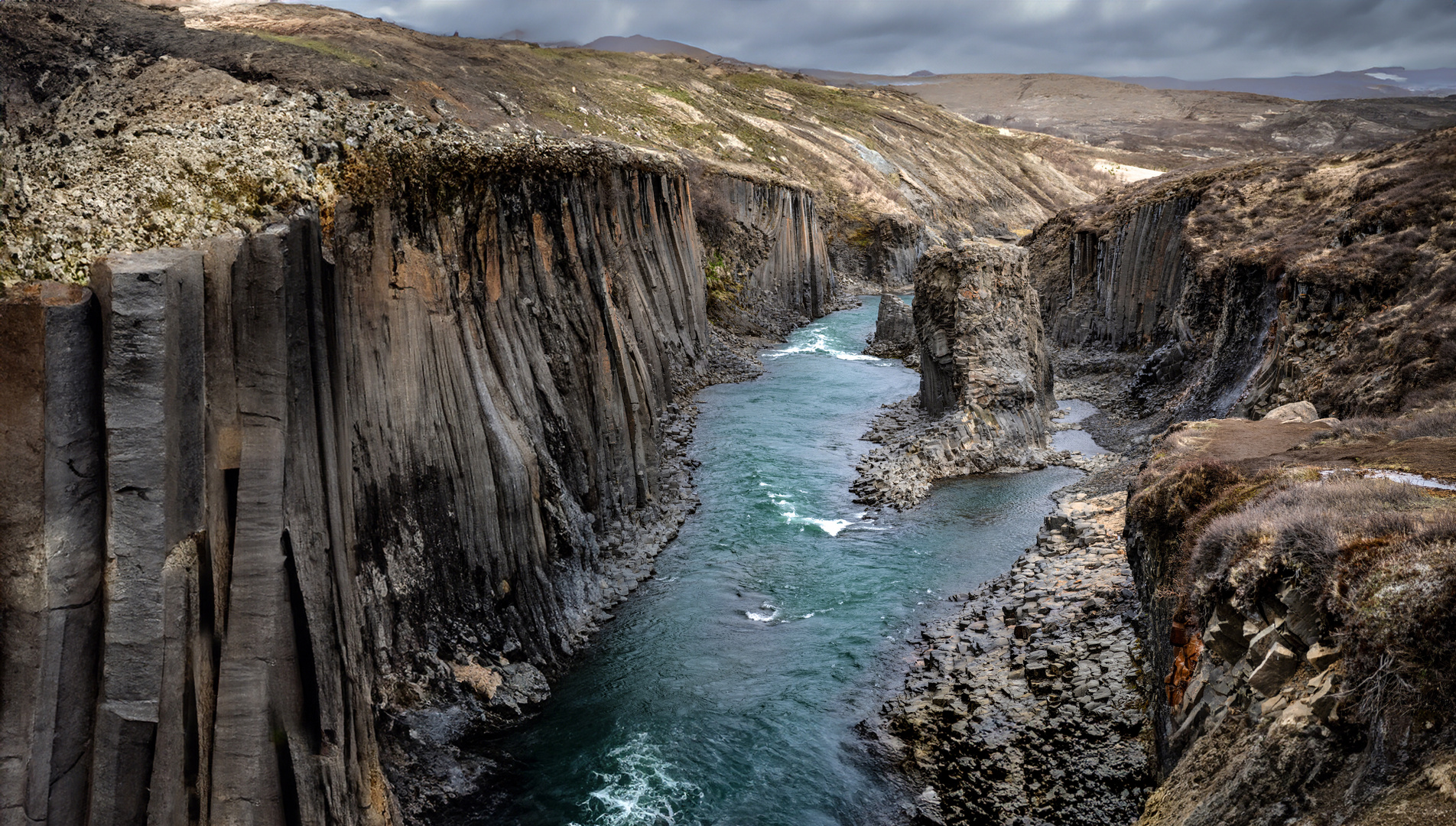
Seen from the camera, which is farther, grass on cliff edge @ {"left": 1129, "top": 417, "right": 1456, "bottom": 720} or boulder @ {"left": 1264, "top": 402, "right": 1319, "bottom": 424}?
boulder @ {"left": 1264, "top": 402, "right": 1319, "bottom": 424}

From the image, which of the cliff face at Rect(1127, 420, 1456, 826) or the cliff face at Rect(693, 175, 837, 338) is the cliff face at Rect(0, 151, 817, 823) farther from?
the cliff face at Rect(693, 175, 837, 338)

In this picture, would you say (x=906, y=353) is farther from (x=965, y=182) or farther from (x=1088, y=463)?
(x=965, y=182)

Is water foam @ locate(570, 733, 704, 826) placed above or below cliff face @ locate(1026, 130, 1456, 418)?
below

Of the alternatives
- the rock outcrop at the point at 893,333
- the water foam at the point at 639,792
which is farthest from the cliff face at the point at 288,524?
the rock outcrop at the point at 893,333

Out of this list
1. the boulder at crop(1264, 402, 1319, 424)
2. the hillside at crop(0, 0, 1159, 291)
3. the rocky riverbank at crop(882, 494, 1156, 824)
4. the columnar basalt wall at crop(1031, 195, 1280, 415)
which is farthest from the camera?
the columnar basalt wall at crop(1031, 195, 1280, 415)

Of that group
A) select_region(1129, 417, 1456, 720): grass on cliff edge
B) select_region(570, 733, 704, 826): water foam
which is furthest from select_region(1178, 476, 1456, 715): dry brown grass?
select_region(570, 733, 704, 826): water foam

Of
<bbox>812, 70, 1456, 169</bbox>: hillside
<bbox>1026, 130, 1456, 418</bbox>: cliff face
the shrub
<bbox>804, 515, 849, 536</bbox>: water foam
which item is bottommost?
<bbox>804, 515, 849, 536</bbox>: water foam

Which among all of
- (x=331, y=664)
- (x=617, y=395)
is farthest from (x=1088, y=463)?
(x=331, y=664)

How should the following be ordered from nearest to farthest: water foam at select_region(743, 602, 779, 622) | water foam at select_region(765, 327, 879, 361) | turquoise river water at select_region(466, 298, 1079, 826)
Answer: turquoise river water at select_region(466, 298, 1079, 826) < water foam at select_region(743, 602, 779, 622) < water foam at select_region(765, 327, 879, 361)
